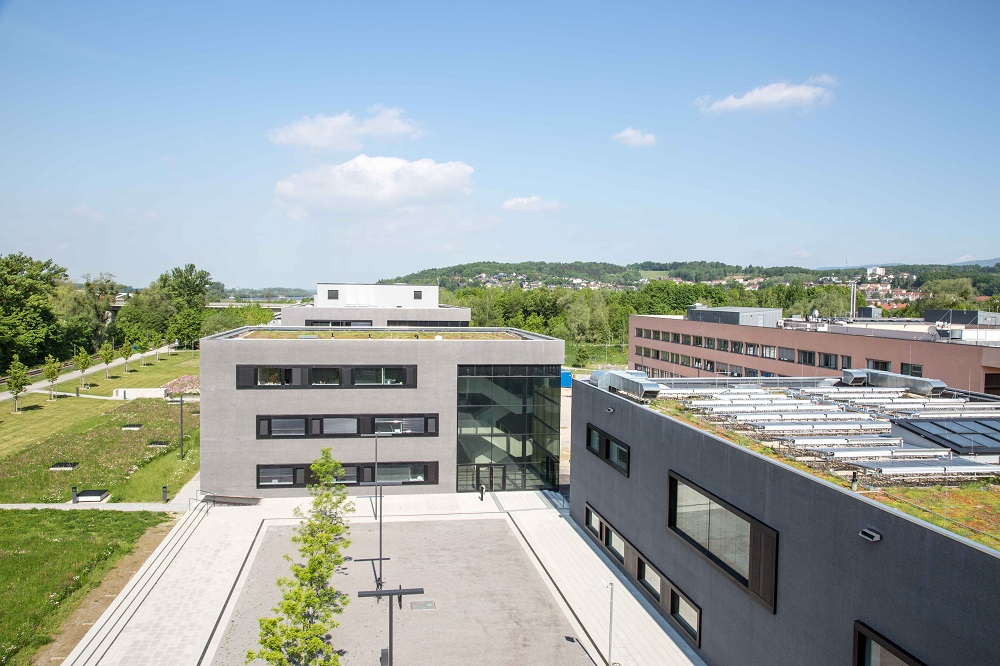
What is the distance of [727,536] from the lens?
52.0 feet

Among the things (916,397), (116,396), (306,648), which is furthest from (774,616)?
(116,396)

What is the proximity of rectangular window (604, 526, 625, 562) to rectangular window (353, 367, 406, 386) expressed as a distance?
41.1 ft

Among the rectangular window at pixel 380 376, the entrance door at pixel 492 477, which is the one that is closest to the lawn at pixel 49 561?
the rectangular window at pixel 380 376

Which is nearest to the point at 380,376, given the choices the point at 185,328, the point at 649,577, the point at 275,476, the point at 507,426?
the point at 507,426

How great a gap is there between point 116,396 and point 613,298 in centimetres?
10209

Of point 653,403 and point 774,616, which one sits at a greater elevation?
point 653,403

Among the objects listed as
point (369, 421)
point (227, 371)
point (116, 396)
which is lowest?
point (116, 396)

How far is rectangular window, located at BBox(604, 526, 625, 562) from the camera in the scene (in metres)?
23.0

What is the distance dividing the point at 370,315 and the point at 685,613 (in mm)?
43410

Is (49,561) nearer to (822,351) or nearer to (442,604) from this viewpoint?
(442,604)

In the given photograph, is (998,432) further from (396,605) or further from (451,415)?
(451,415)

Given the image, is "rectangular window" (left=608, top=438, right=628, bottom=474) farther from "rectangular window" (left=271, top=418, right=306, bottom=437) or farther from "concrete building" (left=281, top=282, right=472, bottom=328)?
"concrete building" (left=281, top=282, right=472, bottom=328)

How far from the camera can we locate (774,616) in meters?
13.8

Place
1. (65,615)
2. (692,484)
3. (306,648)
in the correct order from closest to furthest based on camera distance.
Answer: (306,648), (692,484), (65,615)
